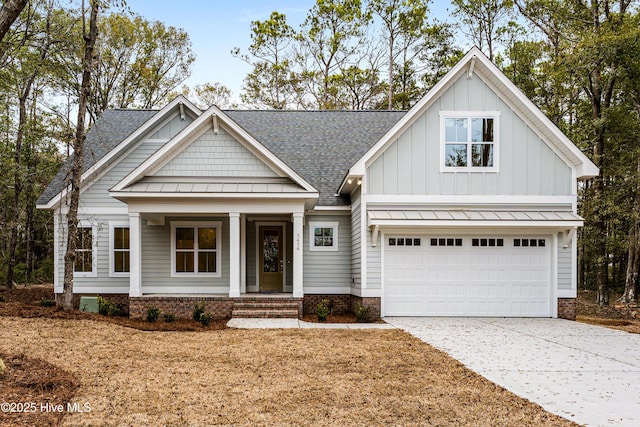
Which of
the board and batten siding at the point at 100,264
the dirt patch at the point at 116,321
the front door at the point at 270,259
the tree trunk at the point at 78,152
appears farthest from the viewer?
the front door at the point at 270,259

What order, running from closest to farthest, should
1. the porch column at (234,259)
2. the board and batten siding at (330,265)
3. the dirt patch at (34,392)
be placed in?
the dirt patch at (34,392) < the porch column at (234,259) < the board and batten siding at (330,265)

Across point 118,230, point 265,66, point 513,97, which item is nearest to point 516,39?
point 265,66

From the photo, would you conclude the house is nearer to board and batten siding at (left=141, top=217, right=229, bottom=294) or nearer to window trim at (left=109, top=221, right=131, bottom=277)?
board and batten siding at (left=141, top=217, right=229, bottom=294)

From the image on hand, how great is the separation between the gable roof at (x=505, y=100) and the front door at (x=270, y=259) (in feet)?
13.5

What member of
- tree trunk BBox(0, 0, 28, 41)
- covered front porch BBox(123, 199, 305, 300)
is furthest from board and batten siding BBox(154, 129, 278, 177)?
tree trunk BBox(0, 0, 28, 41)

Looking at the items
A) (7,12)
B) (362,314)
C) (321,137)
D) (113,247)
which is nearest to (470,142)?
(362,314)

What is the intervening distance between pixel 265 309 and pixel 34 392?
7.82 m

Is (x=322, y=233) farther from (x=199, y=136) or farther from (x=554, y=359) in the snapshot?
(x=554, y=359)

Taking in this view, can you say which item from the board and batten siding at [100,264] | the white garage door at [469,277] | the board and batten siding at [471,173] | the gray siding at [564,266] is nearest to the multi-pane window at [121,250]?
the board and batten siding at [100,264]

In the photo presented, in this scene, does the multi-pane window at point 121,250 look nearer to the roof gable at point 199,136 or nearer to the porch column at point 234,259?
the roof gable at point 199,136

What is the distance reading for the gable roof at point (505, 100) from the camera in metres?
12.8

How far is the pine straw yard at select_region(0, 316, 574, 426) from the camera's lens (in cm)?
507

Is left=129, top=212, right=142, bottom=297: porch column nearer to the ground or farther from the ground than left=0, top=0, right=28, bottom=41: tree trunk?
nearer to the ground

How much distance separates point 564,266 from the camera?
1307cm
